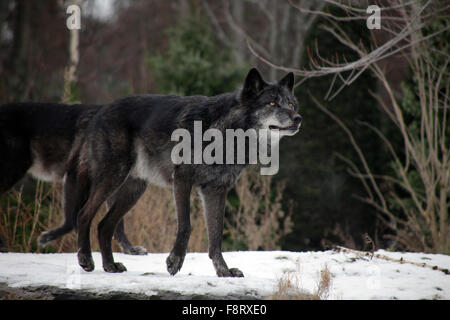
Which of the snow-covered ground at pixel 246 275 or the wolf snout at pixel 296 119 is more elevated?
the wolf snout at pixel 296 119

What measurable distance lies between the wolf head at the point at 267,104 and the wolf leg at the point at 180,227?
877 mm

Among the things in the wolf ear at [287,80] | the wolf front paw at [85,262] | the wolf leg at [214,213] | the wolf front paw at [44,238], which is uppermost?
the wolf ear at [287,80]

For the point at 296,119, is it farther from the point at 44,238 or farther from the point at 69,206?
the point at 44,238

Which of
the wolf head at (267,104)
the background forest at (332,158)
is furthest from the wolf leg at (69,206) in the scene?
the wolf head at (267,104)

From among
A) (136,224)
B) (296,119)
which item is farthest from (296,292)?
(136,224)

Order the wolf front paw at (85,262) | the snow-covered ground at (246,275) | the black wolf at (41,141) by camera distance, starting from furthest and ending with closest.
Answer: the black wolf at (41,141), the wolf front paw at (85,262), the snow-covered ground at (246,275)

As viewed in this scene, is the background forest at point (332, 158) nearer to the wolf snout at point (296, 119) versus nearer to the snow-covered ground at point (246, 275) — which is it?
the snow-covered ground at point (246, 275)

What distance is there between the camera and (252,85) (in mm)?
4488

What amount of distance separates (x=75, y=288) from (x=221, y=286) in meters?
1.13

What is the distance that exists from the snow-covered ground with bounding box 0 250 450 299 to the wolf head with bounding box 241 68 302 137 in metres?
1.27

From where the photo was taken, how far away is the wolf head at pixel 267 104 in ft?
14.5

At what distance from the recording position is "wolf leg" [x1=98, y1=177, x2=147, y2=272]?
4609 millimetres

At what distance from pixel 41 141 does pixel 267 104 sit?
2.37 m
